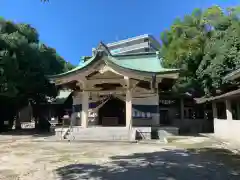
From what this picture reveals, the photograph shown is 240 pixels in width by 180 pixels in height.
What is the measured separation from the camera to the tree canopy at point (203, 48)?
2011 cm

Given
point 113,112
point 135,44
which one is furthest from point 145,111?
point 135,44

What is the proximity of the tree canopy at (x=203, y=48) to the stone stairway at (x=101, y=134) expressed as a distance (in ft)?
27.8

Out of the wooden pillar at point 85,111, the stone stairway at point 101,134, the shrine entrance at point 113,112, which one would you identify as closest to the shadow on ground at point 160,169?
the stone stairway at point 101,134

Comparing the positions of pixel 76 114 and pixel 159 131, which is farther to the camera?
pixel 76 114

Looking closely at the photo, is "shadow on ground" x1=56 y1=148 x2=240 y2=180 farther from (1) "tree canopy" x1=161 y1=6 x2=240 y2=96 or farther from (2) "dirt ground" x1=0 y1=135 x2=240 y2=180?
(1) "tree canopy" x1=161 y1=6 x2=240 y2=96

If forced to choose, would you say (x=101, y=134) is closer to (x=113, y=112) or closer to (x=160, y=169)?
(x=113, y=112)

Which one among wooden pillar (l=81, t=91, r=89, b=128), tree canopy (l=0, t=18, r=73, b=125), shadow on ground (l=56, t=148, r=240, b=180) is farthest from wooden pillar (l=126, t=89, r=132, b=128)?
tree canopy (l=0, t=18, r=73, b=125)

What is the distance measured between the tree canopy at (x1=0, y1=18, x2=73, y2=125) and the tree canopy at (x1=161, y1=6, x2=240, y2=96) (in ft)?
38.4

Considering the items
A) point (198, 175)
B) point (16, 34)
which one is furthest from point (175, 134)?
point (16, 34)

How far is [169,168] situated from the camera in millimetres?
8109

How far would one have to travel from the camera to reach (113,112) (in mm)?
24266

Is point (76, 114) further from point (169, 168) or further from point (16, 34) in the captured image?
point (169, 168)

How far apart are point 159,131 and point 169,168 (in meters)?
10.8

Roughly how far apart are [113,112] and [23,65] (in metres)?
8.88
